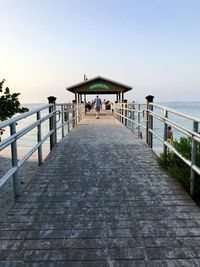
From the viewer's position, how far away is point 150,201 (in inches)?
195

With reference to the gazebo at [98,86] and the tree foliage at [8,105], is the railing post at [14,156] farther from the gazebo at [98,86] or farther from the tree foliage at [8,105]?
the gazebo at [98,86]

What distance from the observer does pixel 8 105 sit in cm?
1073

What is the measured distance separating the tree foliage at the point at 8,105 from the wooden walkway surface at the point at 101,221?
434cm

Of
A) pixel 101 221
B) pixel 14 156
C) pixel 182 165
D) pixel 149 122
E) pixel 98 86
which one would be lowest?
pixel 101 221

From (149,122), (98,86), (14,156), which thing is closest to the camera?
(14,156)

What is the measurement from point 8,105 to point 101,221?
7304 mm

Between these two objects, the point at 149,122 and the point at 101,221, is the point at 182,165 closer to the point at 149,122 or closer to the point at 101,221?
the point at 101,221

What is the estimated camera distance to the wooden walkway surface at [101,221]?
339 cm

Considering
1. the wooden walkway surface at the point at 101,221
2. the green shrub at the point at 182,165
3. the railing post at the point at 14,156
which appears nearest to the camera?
the wooden walkway surface at the point at 101,221

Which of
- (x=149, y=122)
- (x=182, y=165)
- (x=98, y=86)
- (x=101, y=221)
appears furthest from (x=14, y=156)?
(x=98, y=86)

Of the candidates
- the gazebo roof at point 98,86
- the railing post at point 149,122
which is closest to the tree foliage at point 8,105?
the railing post at point 149,122

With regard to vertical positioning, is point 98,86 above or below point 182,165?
above

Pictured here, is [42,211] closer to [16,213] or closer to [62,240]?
[16,213]

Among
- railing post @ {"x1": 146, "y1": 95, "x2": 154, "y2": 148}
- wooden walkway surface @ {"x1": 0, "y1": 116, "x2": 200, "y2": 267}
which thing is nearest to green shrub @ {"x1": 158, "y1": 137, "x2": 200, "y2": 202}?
wooden walkway surface @ {"x1": 0, "y1": 116, "x2": 200, "y2": 267}
